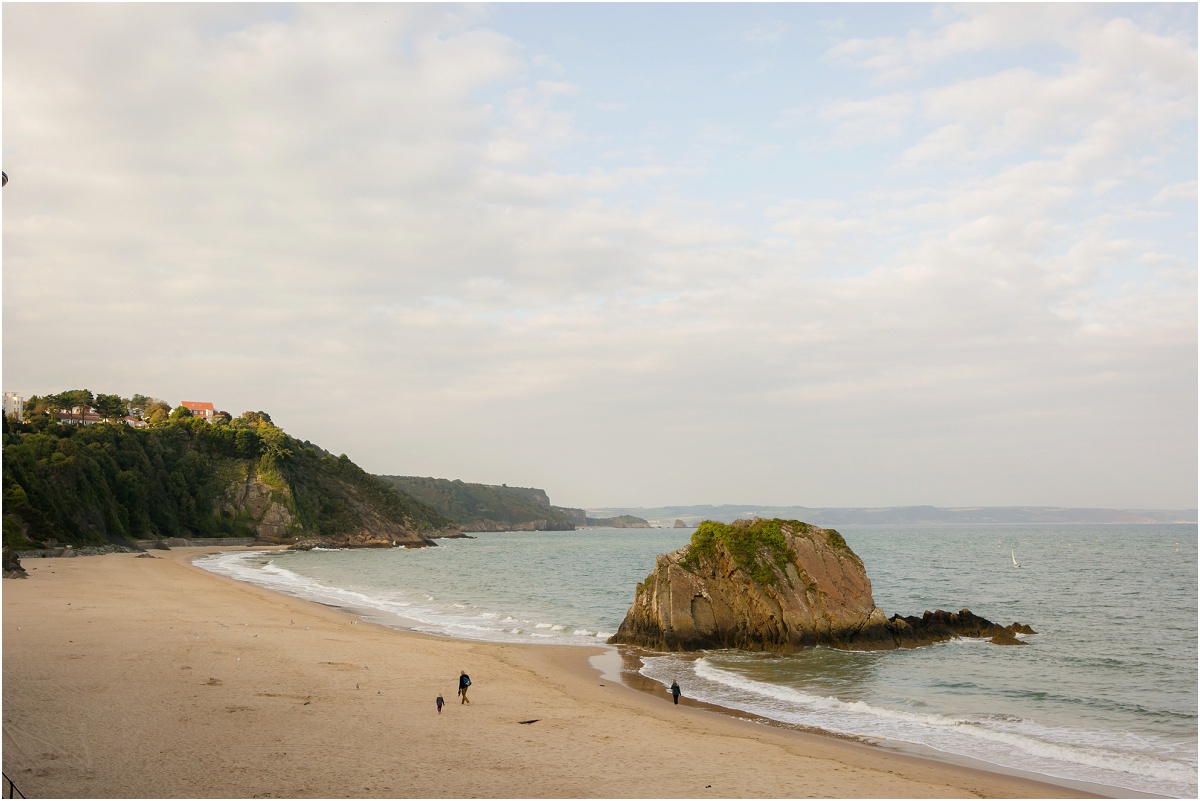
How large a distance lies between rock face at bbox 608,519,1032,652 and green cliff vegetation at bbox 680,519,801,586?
0.05 m

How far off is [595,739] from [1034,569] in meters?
90.7

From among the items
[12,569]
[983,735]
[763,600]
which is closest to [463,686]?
[983,735]

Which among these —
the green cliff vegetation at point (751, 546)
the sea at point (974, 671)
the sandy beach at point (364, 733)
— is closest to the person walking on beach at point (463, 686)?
the sandy beach at point (364, 733)

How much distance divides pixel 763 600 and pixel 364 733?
21711mm

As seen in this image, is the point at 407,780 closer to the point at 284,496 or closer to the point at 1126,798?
the point at 1126,798

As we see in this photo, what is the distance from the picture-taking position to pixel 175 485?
440 feet

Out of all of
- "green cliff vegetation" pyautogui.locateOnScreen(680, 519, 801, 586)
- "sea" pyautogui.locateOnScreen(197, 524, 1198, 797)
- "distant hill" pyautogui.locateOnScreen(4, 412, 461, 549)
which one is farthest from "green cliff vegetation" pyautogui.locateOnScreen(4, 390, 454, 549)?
"green cliff vegetation" pyautogui.locateOnScreen(680, 519, 801, 586)

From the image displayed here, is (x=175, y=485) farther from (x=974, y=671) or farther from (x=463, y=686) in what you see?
(x=974, y=671)

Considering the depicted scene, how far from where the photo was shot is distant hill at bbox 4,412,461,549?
89.5m

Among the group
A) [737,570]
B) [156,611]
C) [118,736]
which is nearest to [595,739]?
[118,736]

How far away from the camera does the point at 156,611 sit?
125 ft

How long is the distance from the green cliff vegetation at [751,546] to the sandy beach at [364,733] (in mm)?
9383

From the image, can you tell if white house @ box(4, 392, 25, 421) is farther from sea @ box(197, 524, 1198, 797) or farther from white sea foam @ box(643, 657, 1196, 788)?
white sea foam @ box(643, 657, 1196, 788)

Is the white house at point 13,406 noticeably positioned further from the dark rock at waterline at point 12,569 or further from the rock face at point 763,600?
the rock face at point 763,600
